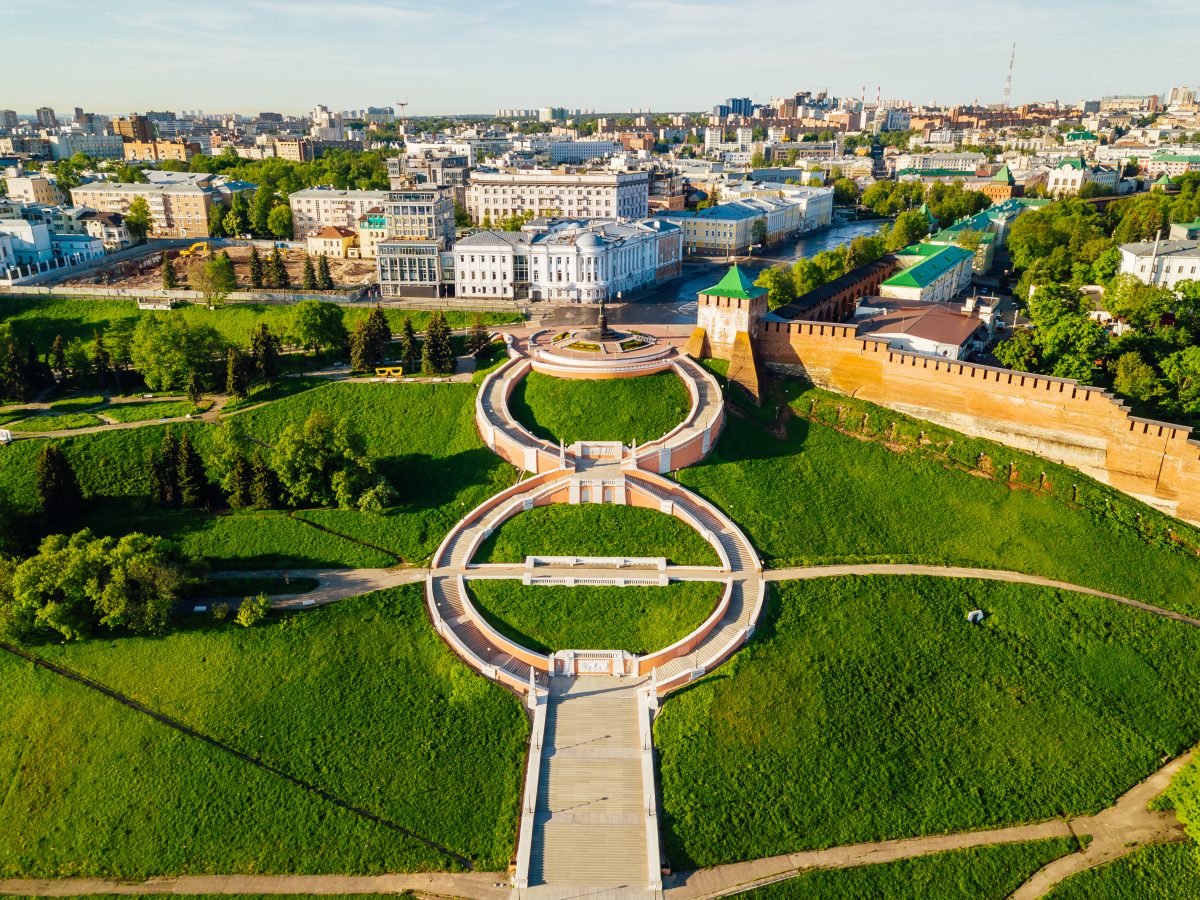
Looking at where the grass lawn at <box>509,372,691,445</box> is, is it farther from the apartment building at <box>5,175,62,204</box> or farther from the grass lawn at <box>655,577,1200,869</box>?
the apartment building at <box>5,175,62,204</box>

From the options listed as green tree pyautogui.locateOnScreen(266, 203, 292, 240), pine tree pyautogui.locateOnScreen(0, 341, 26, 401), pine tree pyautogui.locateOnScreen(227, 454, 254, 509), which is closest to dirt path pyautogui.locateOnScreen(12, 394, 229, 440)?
pine tree pyautogui.locateOnScreen(0, 341, 26, 401)

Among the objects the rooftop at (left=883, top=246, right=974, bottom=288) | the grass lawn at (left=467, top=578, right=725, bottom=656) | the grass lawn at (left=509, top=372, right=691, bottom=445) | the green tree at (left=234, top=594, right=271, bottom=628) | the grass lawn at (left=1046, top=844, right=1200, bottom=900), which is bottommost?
the grass lawn at (left=1046, top=844, right=1200, bottom=900)

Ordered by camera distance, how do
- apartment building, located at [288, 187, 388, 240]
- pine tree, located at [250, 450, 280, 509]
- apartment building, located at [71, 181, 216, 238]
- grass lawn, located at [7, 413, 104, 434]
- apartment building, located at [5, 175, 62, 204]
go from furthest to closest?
apartment building, located at [5, 175, 62, 204]
apartment building, located at [71, 181, 216, 238]
apartment building, located at [288, 187, 388, 240]
grass lawn, located at [7, 413, 104, 434]
pine tree, located at [250, 450, 280, 509]

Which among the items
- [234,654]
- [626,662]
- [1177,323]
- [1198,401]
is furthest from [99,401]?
[1177,323]

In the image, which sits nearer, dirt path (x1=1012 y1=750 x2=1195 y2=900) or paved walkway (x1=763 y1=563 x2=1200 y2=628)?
dirt path (x1=1012 y1=750 x2=1195 y2=900)

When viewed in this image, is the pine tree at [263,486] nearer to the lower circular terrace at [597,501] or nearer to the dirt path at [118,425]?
the dirt path at [118,425]

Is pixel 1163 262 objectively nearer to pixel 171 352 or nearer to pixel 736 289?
pixel 736 289

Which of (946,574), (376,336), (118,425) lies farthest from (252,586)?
(946,574)

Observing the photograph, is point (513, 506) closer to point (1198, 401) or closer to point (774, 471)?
point (774, 471)
